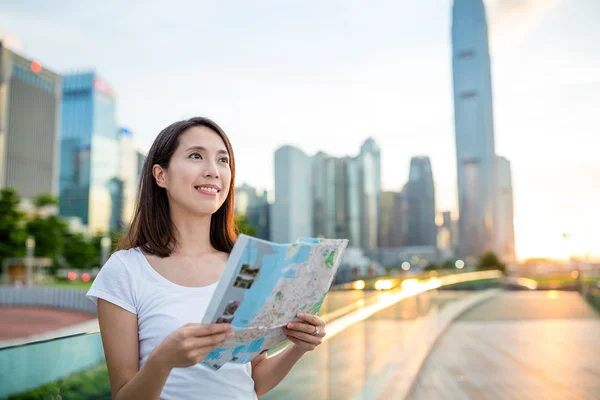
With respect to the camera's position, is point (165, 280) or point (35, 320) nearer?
point (165, 280)

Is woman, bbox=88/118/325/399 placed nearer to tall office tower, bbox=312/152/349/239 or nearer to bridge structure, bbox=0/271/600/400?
bridge structure, bbox=0/271/600/400

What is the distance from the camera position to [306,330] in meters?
1.29

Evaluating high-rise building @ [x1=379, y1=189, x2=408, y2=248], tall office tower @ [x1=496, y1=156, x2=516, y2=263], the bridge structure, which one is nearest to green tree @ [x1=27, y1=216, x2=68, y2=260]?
the bridge structure

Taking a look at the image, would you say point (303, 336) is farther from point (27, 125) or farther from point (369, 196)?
point (27, 125)

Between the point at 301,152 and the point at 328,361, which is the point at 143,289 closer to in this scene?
the point at 328,361

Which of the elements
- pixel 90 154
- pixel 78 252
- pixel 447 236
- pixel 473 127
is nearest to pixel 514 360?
pixel 78 252

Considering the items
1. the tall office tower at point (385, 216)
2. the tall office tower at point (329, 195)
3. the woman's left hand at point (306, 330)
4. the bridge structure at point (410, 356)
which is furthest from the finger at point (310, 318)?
the tall office tower at point (385, 216)

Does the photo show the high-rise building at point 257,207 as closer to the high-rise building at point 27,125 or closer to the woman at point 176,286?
the high-rise building at point 27,125

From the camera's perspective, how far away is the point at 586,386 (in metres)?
5.41

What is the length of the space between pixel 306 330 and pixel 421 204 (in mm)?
117574

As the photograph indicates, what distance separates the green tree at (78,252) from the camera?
4969cm

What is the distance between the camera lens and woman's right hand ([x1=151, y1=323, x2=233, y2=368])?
3.37 feet

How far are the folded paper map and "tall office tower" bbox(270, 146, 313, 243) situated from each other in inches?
3308

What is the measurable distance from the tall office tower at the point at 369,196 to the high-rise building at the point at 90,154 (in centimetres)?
4930
